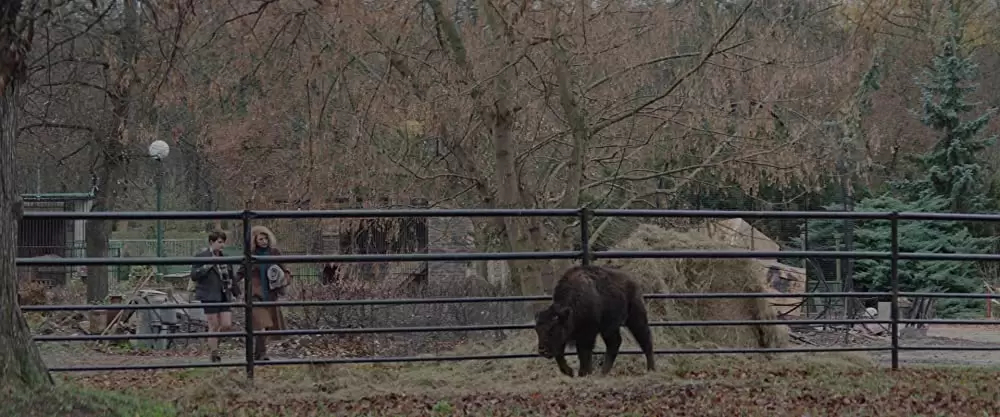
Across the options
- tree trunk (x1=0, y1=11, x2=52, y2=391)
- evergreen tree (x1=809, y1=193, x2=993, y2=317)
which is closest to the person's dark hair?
tree trunk (x1=0, y1=11, x2=52, y2=391)

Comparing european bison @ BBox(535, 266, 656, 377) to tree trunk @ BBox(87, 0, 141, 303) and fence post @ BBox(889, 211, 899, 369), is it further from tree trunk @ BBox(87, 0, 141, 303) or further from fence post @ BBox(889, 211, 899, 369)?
tree trunk @ BBox(87, 0, 141, 303)

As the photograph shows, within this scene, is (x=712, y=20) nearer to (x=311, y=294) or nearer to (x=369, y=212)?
(x=369, y=212)

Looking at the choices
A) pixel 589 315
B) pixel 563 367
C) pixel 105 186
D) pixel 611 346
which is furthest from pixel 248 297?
pixel 105 186

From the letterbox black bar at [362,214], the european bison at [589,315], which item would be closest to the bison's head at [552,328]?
the european bison at [589,315]

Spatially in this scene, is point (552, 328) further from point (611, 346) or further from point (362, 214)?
point (362, 214)

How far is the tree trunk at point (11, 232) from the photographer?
6.18 meters

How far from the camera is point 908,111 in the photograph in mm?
34688

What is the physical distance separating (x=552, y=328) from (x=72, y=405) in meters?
3.66

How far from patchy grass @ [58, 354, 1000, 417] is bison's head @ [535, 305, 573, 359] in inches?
10.2

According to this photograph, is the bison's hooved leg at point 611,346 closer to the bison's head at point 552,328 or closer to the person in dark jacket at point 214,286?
the bison's head at point 552,328

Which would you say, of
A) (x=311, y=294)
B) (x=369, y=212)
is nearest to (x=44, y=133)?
(x=311, y=294)

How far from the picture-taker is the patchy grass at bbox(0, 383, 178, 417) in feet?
19.8

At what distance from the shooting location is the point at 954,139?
107 feet

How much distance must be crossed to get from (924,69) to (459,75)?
24.4 meters
